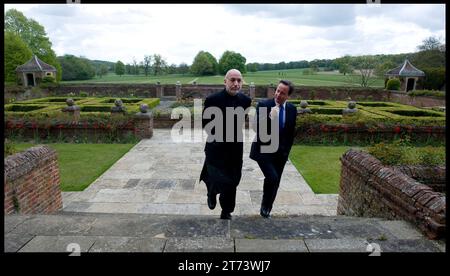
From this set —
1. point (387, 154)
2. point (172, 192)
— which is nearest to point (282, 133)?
point (387, 154)

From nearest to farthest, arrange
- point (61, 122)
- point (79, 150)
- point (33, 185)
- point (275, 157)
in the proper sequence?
point (275, 157) < point (33, 185) < point (79, 150) < point (61, 122)

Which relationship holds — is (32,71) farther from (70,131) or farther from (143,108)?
(143,108)

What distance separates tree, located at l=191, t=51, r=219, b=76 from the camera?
202ft

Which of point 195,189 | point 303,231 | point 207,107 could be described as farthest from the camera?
point 195,189

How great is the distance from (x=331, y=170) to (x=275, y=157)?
4.35 m

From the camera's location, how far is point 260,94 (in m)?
29.9

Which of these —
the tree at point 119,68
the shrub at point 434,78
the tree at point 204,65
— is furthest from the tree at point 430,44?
the tree at point 119,68

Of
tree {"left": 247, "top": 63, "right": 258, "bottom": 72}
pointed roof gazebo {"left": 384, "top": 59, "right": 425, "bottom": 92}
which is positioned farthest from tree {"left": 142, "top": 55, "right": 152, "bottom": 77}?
pointed roof gazebo {"left": 384, "top": 59, "right": 425, "bottom": 92}

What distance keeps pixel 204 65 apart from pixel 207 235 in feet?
198

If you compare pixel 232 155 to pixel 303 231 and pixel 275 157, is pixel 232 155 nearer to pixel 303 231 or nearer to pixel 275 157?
pixel 275 157

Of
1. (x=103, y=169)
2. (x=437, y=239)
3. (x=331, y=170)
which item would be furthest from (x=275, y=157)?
(x=103, y=169)

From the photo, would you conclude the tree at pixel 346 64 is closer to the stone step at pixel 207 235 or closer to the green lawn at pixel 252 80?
the green lawn at pixel 252 80

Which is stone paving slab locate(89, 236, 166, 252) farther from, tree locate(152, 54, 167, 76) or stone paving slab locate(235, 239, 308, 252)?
tree locate(152, 54, 167, 76)

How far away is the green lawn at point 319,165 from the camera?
21.1 ft
